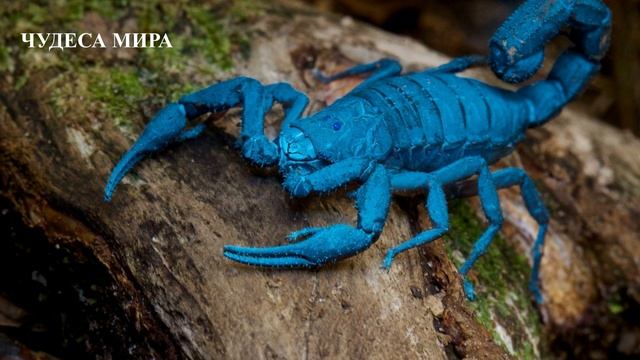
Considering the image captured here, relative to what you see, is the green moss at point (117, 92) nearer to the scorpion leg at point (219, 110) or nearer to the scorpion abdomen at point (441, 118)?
the scorpion leg at point (219, 110)

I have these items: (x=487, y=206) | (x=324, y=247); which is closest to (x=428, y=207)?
(x=487, y=206)

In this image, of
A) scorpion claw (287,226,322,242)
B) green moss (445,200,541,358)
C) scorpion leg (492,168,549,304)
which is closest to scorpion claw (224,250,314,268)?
scorpion claw (287,226,322,242)

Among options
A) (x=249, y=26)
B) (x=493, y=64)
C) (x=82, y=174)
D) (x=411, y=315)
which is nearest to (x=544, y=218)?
(x=493, y=64)

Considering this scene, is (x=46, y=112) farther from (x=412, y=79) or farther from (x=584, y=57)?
(x=584, y=57)

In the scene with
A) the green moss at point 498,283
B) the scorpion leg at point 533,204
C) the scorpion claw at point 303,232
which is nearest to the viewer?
the scorpion claw at point 303,232

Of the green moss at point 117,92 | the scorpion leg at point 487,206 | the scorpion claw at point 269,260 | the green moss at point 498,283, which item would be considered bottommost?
the green moss at point 498,283

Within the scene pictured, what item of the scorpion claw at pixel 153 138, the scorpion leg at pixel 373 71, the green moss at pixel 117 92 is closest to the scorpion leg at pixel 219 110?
the scorpion claw at pixel 153 138

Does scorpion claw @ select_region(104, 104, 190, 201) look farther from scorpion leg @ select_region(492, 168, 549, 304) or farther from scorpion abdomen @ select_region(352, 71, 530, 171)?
scorpion leg @ select_region(492, 168, 549, 304)
